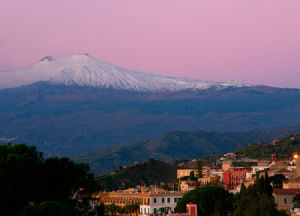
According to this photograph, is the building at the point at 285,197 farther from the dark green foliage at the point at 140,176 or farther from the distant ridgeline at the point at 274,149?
the dark green foliage at the point at 140,176

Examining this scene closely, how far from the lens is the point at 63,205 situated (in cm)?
4362

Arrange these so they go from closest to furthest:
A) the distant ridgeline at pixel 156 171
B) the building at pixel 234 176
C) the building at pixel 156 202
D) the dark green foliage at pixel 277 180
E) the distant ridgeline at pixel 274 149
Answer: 1. the dark green foliage at pixel 277 180
2. the building at pixel 156 202
3. the building at pixel 234 176
4. the distant ridgeline at pixel 274 149
5. the distant ridgeline at pixel 156 171

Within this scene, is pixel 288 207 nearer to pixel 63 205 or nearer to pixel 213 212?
pixel 213 212

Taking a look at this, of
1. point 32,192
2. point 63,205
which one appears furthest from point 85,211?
point 63,205

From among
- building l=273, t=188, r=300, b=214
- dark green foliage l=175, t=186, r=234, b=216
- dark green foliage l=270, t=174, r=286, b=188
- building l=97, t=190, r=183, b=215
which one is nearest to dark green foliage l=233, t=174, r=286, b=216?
building l=273, t=188, r=300, b=214

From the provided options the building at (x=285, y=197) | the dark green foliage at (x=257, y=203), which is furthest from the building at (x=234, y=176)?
the dark green foliage at (x=257, y=203)

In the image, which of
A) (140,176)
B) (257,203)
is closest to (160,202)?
(257,203)

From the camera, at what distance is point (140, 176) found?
187000 mm

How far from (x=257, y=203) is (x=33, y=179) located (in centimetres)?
2182

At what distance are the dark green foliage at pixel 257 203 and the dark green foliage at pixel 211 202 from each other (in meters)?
5.23

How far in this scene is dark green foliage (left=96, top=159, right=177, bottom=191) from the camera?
170250 mm

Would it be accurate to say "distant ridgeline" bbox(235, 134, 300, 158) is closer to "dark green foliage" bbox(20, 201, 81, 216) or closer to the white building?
the white building

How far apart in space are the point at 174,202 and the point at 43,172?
50.6 metres

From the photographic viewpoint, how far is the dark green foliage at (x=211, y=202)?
263 ft
